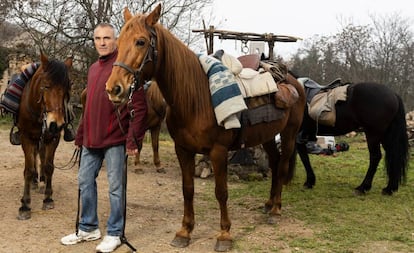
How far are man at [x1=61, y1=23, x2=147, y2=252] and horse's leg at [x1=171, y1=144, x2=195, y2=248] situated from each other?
426mm

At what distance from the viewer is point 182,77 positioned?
3021 millimetres

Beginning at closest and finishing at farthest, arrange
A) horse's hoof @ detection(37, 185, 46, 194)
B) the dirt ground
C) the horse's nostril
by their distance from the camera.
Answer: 1. the horse's nostril
2. the dirt ground
3. horse's hoof @ detection(37, 185, 46, 194)

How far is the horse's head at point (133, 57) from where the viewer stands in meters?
2.57

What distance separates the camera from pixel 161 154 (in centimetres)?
891

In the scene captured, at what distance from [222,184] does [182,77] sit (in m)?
0.94

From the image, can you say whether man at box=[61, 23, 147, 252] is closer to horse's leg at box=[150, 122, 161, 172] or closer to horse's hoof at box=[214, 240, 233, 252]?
horse's hoof at box=[214, 240, 233, 252]

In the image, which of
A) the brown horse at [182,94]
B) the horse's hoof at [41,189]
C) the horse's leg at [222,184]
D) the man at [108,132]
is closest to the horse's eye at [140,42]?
the brown horse at [182,94]

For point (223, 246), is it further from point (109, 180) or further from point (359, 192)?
point (359, 192)

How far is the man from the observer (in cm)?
305

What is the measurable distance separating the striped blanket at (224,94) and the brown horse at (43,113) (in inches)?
56.5

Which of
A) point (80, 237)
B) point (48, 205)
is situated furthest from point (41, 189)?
point (80, 237)

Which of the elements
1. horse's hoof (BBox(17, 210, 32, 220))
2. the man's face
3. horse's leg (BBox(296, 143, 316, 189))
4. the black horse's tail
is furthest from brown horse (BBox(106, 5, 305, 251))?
the black horse's tail

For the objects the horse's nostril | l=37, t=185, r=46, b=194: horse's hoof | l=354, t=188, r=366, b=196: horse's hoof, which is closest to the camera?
the horse's nostril

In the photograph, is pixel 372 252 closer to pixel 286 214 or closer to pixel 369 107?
pixel 286 214
